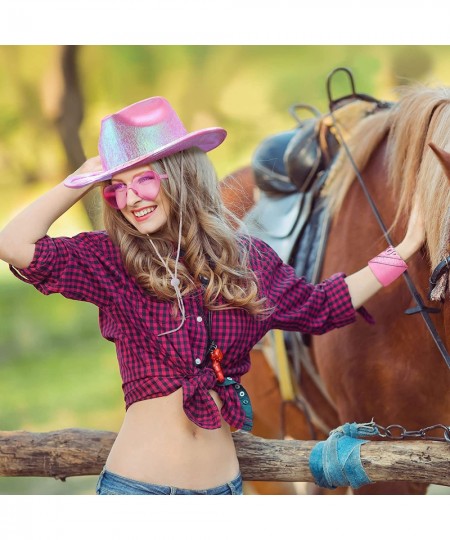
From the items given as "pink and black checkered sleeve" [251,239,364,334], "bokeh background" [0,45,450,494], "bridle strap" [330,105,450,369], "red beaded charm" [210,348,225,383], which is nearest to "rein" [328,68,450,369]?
"bridle strap" [330,105,450,369]

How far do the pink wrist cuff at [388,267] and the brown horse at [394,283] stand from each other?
2.7 inches

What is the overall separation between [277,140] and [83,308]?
8.67ft

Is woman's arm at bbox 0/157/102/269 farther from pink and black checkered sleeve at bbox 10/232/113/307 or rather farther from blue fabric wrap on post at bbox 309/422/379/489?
blue fabric wrap on post at bbox 309/422/379/489

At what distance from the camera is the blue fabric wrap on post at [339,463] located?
1.50m

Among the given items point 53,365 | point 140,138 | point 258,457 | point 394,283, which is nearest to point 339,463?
point 258,457

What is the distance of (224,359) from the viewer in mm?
1488

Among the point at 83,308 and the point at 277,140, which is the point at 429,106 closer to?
the point at 277,140

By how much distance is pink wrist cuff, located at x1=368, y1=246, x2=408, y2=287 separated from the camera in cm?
162

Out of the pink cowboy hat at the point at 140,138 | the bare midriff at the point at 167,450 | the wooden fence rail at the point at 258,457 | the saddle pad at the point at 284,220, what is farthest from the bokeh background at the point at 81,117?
the bare midriff at the point at 167,450

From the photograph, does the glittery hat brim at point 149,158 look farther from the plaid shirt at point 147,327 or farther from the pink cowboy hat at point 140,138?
the plaid shirt at point 147,327

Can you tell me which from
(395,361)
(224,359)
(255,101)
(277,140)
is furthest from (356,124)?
(255,101)

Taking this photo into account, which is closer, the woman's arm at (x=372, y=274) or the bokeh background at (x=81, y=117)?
the woman's arm at (x=372, y=274)

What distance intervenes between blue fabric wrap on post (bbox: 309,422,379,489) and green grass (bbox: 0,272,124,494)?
3322mm

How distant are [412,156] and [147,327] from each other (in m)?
0.77
